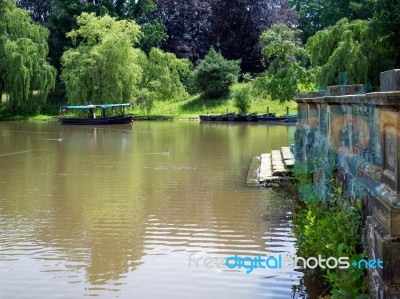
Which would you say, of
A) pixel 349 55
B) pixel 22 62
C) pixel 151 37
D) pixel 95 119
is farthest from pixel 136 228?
pixel 151 37

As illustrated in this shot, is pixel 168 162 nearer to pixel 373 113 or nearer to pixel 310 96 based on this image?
pixel 310 96

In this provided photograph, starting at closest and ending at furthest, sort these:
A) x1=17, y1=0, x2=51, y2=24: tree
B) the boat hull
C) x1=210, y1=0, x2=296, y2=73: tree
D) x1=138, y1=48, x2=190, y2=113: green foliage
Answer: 1. the boat hull
2. x1=138, y1=48, x2=190, y2=113: green foliage
3. x1=210, y1=0, x2=296, y2=73: tree
4. x1=17, y1=0, x2=51, y2=24: tree

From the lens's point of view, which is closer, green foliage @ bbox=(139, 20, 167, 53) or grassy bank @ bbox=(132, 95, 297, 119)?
grassy bank @ bbox=(132, 95, 297, 119)

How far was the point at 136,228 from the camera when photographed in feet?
31.3

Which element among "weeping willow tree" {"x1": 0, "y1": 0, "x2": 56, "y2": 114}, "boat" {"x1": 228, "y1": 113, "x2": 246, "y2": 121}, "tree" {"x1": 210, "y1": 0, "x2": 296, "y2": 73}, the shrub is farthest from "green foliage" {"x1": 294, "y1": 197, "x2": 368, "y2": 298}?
"tree" {"x1": 210, "y1": 0, "x2": 296, "y2": 73}

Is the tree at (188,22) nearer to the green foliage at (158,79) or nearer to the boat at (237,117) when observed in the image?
the green foliage at (158,79)

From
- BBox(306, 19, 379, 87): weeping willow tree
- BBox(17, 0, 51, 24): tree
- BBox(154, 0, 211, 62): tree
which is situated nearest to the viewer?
BBox(306, 19, 379, 87): weeping willow tree

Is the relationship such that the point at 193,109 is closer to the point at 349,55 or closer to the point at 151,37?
the point at 151,37

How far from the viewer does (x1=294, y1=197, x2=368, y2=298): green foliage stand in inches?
189

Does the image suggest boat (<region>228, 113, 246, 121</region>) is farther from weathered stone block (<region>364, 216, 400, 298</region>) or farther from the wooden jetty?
weathered stone block (<region>364, 216, 400, 298</region>)

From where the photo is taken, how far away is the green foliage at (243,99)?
46438 mm

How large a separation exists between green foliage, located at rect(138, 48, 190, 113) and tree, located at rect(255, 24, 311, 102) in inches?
284

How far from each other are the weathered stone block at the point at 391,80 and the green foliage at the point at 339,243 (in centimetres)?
150

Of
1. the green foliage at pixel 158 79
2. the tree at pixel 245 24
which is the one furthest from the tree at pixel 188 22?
the green foliage at pixel 158 79
